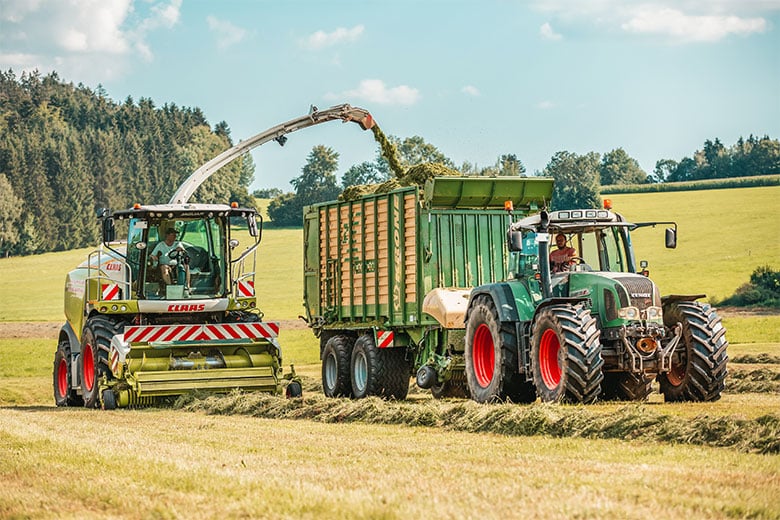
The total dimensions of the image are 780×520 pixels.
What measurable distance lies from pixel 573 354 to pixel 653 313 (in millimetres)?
1305

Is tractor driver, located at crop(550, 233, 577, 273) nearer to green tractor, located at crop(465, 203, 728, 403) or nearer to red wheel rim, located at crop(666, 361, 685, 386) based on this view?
green tractor, located at crop(465, 203, 728, 403)

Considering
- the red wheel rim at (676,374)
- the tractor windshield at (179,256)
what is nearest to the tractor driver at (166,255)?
the tractor windshield at (179,256)

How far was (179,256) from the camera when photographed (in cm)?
2070

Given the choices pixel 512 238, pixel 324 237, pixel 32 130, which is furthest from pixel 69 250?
pixel 512 238

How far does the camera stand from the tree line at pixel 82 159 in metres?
98.5

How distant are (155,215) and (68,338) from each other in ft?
10.9

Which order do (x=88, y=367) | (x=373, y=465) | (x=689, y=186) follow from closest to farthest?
(x=373, y=465), (x=88, y=367), (x=689, y=186)

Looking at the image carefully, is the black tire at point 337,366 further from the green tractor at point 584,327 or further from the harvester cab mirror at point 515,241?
the harvester cab mirror at point 515,241

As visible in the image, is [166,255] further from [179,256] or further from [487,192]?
[487,192]

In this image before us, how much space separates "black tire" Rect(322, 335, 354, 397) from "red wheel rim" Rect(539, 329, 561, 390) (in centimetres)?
669

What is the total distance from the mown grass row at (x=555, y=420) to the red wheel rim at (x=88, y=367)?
4.56 meters

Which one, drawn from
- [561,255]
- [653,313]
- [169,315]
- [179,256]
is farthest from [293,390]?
[653,313]

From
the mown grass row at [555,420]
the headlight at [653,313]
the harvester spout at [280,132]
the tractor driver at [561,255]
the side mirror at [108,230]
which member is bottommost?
the mown grass row at [555,420]

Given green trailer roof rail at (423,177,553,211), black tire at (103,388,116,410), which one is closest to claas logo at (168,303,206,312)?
black tire at (103,388,116,410)
